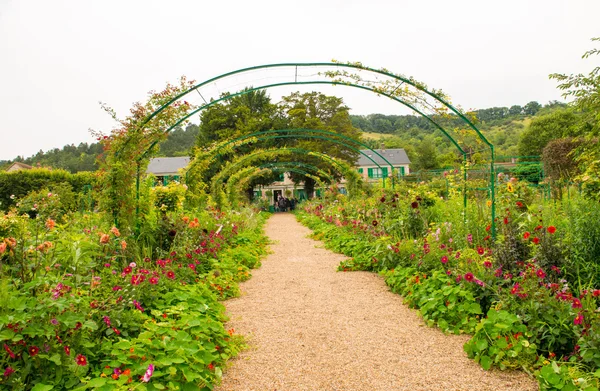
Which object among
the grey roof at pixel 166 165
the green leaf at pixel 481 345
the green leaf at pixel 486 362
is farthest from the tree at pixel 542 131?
the green leaf at pixel 486 362

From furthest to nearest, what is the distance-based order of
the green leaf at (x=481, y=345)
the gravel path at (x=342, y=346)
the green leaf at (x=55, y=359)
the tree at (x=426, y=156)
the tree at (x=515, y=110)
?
the tree at (x=515, y=110) < the tree at (x=426, y=156) < the green leaf at (x=481, y=345) < the gravel path at (x=342, y=346) < the green leaf at (x=55, y=359)

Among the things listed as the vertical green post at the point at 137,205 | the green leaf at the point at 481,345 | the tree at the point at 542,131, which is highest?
the tree at the point at 542,131

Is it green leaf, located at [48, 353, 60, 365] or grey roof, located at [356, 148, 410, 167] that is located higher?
grey roof, located at [356, 148, 410, 167]

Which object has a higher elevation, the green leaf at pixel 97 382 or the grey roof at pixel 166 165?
the grey roof at pixel 166 165

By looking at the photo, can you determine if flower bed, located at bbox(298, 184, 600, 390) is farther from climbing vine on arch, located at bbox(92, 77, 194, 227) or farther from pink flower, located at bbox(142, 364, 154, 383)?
climbing vine on arch, located at bbox(92, 77, 194, 227)

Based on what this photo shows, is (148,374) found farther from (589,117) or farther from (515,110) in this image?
(515,110)

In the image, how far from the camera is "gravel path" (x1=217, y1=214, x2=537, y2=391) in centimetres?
286

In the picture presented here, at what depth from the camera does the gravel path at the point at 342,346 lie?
9.39 feet

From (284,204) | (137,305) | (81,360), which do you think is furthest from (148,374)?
(284,204)

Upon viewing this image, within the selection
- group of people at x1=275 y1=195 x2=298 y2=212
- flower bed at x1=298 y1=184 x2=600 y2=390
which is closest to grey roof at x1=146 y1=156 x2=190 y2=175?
group of people at x1=275 y1=195 x2=298 y2=212

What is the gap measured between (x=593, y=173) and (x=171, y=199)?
19.4 feet

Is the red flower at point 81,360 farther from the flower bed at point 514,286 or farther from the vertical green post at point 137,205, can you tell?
the vertical green post at point 137,205

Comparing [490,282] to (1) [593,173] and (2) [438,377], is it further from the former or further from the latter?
(1) [593,173]

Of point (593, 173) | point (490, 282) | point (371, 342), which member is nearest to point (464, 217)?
point (593, 173)
